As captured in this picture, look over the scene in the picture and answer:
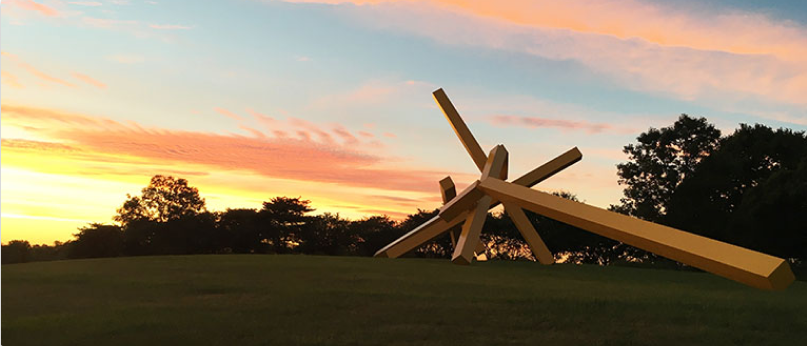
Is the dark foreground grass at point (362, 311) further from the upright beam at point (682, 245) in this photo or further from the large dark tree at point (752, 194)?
the large dark tree at point (752, 194)

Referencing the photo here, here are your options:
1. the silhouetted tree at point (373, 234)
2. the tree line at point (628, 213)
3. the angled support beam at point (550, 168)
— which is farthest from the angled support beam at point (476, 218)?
the silhouetted tree at point (373, 234)

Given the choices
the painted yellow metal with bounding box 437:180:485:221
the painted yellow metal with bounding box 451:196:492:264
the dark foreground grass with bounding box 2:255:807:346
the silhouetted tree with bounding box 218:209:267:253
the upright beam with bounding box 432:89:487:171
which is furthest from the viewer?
the silhouetted tree with bounding box 218:209:267:253

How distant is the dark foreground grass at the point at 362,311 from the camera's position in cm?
793

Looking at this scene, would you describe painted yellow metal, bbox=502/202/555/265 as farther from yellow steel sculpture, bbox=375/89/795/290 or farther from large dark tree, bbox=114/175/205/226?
large dark tree, bbox=114/175/205/226

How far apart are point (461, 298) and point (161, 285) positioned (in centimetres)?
519

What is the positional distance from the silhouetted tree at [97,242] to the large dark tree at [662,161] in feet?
88.5

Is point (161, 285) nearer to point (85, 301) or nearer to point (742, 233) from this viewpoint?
point (85, 301)

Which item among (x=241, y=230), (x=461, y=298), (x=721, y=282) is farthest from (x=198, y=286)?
(x=241, y=230)

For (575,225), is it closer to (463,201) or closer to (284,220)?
(463,201)

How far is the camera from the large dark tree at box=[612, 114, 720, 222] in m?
35.9

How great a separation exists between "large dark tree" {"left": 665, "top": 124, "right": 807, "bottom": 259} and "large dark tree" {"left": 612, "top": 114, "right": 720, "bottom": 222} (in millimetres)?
887

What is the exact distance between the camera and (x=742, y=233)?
32906 mm

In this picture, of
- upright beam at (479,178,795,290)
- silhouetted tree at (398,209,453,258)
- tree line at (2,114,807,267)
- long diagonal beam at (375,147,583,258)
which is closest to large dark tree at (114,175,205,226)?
tree line at (2,114,807,267)

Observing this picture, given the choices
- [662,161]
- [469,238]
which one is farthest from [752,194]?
[469,238]
